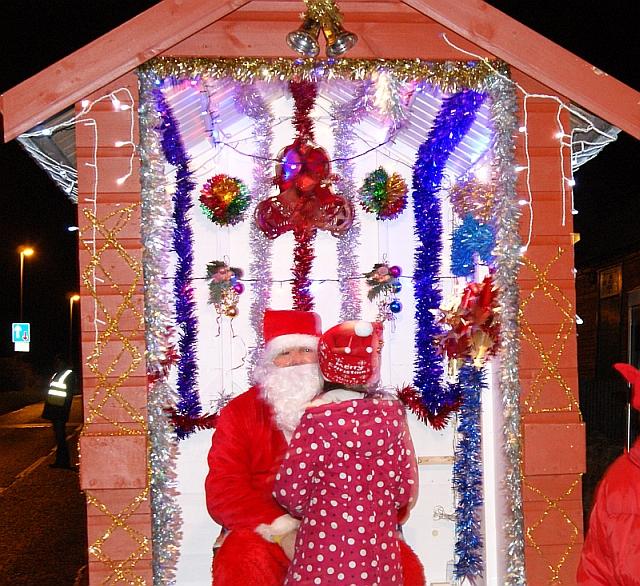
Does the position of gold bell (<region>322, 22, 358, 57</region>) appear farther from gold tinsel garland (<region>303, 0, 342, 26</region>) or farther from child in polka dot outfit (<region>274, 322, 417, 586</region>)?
child in polka dot outfit (<region>274, 322, 417, 586</region>)

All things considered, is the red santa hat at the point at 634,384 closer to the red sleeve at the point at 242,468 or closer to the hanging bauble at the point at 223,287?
the red sleeve at the point at 242,468

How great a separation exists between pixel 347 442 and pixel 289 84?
2.60m

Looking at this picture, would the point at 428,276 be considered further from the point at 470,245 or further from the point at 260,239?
the point at 260,239

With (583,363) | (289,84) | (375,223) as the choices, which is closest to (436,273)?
(375,223)

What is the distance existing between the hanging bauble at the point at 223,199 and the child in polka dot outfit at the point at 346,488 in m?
2.34

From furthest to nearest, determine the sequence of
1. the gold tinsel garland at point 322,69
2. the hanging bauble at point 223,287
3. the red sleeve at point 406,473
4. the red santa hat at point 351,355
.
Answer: the hanging bauble at point 223,287 < the gold tinsel garland at point 322,69 < the red santa hat at point 351,355 < the red sleeve at point 406,473

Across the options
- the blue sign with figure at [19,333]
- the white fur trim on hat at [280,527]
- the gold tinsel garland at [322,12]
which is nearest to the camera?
the white fur trim on hat at [280,527]

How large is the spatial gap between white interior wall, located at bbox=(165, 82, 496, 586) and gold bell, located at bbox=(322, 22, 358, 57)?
4.78 ft

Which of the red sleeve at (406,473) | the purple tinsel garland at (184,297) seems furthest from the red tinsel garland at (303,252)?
the red sleeve at (406,473)

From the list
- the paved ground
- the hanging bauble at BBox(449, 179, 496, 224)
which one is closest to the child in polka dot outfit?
the hanging bauble at BBox(449, 179, 496, 224)

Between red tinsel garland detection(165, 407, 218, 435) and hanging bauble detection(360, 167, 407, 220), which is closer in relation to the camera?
red tinsel garland detection(165, 407, 218, 435)

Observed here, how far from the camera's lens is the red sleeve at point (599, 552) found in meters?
2.36

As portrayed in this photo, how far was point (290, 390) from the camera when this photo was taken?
424 cm

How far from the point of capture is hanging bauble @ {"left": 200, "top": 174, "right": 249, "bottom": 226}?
5.15 meters
